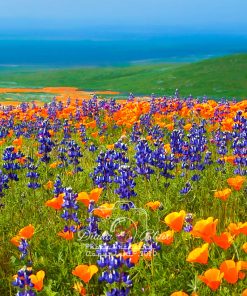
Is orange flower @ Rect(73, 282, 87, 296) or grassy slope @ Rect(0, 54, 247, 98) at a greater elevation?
grassy slope @ Rect(0, 54, 247, 98)

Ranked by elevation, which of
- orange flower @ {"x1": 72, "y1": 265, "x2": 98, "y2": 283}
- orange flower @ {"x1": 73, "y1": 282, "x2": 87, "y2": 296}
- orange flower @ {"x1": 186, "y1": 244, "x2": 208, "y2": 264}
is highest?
orange flower @ {"x1": 186, "y1": 244, "x2": 208, "y2": 264}

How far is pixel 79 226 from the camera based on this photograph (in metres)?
4.63

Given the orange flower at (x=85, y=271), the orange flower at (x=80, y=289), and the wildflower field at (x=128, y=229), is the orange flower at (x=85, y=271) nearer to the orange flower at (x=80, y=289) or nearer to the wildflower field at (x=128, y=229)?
the wildflower field at (x=128, y=229)

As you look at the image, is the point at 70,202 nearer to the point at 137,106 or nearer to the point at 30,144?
the point at 30,144

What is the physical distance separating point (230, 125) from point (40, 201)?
3752 mm

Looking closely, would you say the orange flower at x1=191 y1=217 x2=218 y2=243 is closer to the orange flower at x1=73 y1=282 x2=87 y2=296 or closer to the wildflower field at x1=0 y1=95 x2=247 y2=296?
the wildflower field at x1=0 y1=95 x2=247 y2=296

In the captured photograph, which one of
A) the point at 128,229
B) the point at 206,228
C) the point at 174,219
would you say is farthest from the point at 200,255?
the point at 128,229

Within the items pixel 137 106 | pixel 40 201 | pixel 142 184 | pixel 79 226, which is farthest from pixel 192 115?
pixel 79 226

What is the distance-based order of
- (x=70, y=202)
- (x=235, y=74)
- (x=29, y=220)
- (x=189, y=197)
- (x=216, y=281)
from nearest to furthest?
(x=216, y=281) → (x=70, y=202) → (x=29, y=220) → (x=189, y=197) → (x=235, y=74)

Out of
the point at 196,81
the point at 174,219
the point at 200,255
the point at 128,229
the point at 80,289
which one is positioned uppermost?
the point at 196,81

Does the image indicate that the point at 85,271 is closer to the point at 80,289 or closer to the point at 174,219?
the point at 80,289

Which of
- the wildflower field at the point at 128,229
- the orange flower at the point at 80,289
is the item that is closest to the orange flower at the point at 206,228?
the wildflower field at the point at 128,229

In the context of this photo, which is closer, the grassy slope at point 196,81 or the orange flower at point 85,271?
the orange flower at point 85,271

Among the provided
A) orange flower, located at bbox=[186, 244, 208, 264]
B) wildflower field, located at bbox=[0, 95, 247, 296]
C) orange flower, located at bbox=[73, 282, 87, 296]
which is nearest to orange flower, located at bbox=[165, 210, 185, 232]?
wildflower field, located at bbox=[0, 95, 247, 296]
